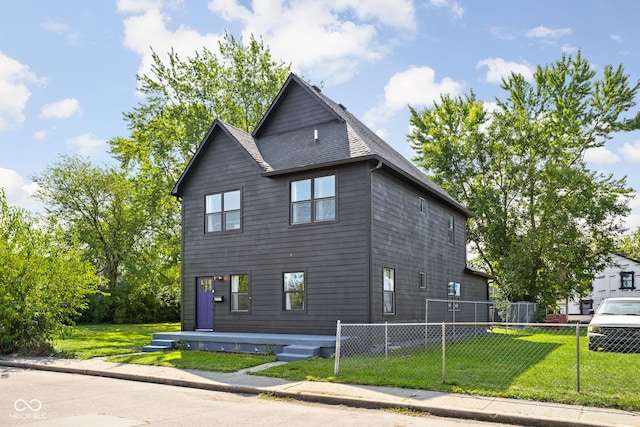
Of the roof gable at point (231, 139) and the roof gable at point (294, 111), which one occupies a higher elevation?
the roof gable at point (294, 111)

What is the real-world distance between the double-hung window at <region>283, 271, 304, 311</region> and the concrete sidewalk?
4055 millimetres

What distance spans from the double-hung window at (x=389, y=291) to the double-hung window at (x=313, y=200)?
2461mm

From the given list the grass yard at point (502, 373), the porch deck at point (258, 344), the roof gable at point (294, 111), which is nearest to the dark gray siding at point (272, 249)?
the porch deck at point (258, 344)

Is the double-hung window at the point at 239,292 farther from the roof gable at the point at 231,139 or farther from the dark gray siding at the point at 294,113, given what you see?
the dark gray siding at the point at 294,113

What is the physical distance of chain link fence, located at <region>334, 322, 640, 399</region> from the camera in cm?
971

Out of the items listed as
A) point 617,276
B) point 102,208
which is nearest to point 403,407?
point 102,208

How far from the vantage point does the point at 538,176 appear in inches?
1286

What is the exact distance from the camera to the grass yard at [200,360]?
1301 centimetres

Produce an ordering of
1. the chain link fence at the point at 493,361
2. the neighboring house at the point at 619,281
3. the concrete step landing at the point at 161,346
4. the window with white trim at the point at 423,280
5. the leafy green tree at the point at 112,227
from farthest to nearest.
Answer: the neighboring house at the point at 619,281 → the leafy green tree at the point at 112,227 → the window with white trim at the point at 423,280 → the concrete step landing at the point at 161,346 → the chain link fence at the point at 493,361

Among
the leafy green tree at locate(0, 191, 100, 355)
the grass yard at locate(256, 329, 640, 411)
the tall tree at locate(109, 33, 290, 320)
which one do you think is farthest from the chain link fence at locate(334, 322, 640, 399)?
the tall tree at locate(109, 33, 290, 320)

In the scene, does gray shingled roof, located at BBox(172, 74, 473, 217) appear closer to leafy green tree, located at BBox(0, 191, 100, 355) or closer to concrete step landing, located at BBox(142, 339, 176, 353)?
leafy green tree, located at BBox(0, 191, 100, 355)

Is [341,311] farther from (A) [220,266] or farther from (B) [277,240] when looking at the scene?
(A) [220,266]

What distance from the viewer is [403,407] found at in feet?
28.1

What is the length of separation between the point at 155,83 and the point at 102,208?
9566mm
